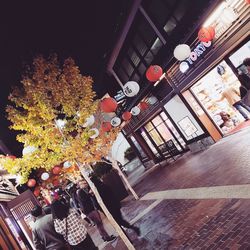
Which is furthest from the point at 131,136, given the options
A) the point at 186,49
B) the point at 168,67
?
the point at 186,49

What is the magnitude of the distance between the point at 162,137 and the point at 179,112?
4008mm

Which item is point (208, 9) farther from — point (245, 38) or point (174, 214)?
point (174, 214)

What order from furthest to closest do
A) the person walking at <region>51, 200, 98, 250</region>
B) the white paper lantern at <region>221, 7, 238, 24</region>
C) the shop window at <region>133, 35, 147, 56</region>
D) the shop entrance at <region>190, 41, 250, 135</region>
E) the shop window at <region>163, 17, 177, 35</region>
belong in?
the shop window at <region>133, 35, 147, 56</region> < the shop window at <region>163, 17, 177, 35</region> < the shop entrance at <region>190, 41, 250, 135</region> < the white paper lantern at <region>221, 7, 238, 24</region> < the person walking at <region>51, 200, 98, 250</region>

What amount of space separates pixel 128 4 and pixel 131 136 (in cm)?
1277

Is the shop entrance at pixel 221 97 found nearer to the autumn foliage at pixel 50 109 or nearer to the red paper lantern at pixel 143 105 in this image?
the red paper lantern at pixel 143 105

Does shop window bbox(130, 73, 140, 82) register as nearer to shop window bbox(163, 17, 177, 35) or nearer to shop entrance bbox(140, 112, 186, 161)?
shop entrance bbox(140, 112, 186, 161)

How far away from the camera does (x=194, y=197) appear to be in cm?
757

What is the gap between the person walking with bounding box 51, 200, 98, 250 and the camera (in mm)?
5980

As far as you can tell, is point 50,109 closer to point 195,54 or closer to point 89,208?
point 89,208

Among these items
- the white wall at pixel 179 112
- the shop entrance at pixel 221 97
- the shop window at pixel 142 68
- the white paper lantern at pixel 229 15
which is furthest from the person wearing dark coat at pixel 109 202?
the shop window at pixel 142 68

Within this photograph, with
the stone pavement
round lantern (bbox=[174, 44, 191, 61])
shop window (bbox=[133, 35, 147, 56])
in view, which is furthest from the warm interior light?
shop window (bbox=[133, 35, 147, 56])

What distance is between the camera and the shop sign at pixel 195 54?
1083 cm

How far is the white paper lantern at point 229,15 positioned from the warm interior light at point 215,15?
12.5 inches

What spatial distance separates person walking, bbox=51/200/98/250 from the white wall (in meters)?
9.53
